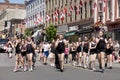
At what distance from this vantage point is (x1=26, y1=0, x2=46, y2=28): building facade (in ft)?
215

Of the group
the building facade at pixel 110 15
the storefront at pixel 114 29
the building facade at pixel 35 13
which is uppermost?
the building facade at pixel 35 13

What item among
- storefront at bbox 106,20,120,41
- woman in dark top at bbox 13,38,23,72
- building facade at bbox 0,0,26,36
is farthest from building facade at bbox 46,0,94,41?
building facade at bbox 0,0,26,36

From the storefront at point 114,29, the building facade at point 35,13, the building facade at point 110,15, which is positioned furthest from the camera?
the building facade at point 35,13

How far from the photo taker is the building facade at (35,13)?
6562 cm

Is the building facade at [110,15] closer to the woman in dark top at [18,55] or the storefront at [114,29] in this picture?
the storefront at [114,29]

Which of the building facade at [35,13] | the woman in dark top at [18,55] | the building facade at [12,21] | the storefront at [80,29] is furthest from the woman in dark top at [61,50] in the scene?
the building facade at [12,21]

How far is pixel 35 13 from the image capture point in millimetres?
70812

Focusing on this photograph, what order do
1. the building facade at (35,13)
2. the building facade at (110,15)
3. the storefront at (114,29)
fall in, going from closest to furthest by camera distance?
1. the storefront at (114,29)
2. the building facade at (110,15)
3. the building facade at (35,13)

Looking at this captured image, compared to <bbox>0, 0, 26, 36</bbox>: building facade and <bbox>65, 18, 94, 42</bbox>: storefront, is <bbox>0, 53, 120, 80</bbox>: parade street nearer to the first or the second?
<bbox>65, 18, 94, 42</bbox>: storefront

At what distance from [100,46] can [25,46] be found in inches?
145

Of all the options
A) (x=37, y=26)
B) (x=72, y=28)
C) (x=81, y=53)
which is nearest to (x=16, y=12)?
(x=37, y=26)

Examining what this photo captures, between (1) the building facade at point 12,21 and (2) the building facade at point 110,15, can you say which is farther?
(1) the building facade at point 12,21

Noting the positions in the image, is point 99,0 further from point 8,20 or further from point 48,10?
point 8,20

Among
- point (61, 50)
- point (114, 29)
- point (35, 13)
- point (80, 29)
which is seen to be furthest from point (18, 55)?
point (35, 13)
